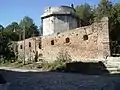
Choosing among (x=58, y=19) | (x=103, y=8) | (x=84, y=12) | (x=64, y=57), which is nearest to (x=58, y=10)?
(x=58, y=19)

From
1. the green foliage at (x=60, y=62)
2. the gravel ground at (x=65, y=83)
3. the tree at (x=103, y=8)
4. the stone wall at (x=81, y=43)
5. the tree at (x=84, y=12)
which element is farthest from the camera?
the tree at (x=84, y=12)

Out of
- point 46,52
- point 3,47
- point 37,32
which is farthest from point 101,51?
point 37,32

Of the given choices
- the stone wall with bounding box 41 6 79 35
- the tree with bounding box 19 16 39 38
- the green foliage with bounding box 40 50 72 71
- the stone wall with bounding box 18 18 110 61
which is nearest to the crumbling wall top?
the stone wall with bounding box 41 6 79 35

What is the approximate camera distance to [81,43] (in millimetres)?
24453

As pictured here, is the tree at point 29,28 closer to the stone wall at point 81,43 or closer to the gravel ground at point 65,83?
the stone wall at point 81,43

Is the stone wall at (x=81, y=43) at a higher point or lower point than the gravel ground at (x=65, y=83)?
higher

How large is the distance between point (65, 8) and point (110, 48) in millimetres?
18589

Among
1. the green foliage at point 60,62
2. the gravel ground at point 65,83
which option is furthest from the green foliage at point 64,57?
the gravel ground at point 65,83

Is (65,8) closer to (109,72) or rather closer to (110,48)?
(110,48)

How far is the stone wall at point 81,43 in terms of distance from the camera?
22.1 metres

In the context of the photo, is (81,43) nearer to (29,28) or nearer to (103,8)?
(103,8)

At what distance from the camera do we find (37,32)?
66.0 m

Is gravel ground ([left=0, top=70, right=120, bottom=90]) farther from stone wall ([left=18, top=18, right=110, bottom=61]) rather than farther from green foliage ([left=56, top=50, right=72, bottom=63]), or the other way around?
green foliage ([left=56, top=50, right=72, bottom=63])

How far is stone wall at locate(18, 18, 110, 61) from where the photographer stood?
72.6 ft
